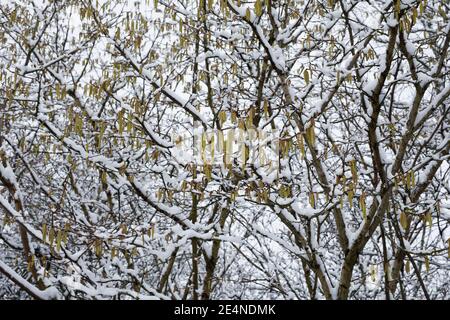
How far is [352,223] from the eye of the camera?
7219 millimetres

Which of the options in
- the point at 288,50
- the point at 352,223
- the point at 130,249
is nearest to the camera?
the point at 130,249

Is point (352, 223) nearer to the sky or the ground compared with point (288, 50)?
nearer to the ground

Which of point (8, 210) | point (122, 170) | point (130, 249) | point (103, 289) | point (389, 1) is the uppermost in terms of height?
point (389, 1)

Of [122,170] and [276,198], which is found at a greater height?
[122,170]

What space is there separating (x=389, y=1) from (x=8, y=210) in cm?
369

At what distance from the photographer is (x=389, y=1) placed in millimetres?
4059
